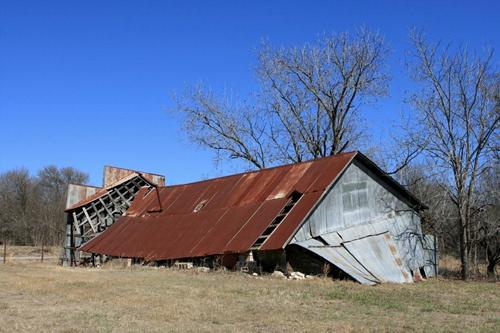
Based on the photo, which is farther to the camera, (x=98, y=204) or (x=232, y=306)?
(x=98, y=204)

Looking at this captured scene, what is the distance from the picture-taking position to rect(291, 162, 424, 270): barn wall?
2128cm

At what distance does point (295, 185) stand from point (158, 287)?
8649 millimetres

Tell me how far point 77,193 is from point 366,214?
1798 cm

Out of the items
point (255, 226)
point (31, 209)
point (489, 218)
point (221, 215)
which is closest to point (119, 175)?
point (221, 215)

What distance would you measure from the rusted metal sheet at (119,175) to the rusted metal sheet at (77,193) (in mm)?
875

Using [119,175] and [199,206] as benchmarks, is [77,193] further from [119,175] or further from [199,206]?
[199,206]

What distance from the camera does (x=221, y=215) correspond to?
24.1 m

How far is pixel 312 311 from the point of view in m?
11.8

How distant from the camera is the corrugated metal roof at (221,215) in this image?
69.0 ft

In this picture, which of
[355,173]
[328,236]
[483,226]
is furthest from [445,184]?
[328,236]

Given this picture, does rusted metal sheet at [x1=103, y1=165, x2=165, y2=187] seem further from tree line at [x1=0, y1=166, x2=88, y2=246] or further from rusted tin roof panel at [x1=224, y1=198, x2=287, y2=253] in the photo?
tree line at [x1=0, y1=166, x2=88, y2=246]

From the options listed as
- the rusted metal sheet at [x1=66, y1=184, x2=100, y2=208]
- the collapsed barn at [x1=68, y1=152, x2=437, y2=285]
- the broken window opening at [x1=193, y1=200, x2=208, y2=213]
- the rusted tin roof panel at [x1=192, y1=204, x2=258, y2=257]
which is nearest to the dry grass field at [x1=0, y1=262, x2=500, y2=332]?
the collapsed barn at [x1=68, y1=152, x2=437, y2=285]

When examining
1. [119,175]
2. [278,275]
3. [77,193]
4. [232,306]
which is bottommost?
[232,306]

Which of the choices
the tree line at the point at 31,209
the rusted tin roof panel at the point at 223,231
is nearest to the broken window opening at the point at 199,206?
the rusted tin roof panel at the point at 223,231
